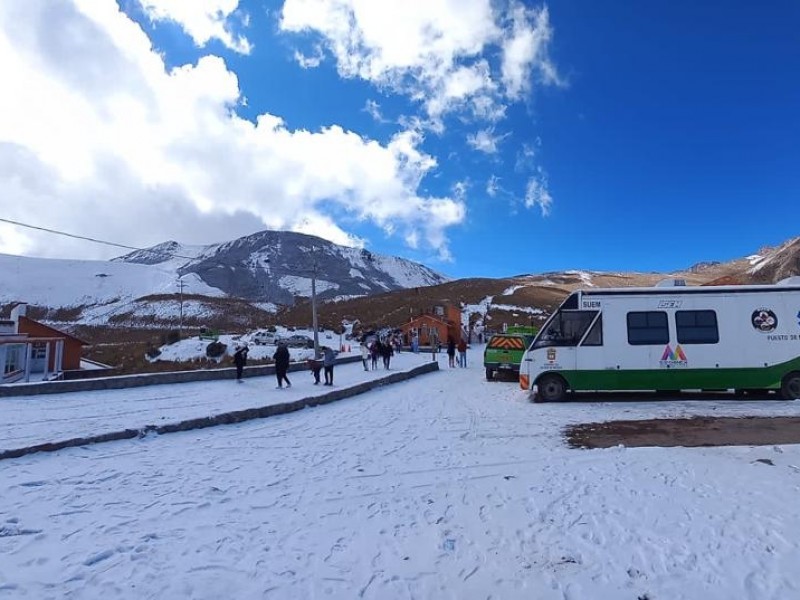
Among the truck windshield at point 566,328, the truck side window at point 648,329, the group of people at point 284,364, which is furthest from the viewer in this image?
the group of people at point 284,364

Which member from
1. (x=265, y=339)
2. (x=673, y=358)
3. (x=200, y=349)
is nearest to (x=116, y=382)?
(x=673, y=358)

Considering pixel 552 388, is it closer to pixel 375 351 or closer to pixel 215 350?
pixel 375 351

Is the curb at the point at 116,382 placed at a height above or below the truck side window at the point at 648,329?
below

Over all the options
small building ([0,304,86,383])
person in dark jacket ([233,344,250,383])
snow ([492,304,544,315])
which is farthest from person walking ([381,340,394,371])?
snow ([492,304,544,315])

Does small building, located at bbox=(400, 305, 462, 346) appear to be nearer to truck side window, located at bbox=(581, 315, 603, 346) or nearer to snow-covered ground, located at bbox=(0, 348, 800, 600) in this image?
truck side window, located at bbox=(581, 315, 603, 346)

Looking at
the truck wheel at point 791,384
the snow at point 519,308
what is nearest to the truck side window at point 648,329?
the truck wheel at point 791,384

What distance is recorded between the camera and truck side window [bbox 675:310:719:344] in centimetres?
1344

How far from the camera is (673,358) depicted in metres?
13.4

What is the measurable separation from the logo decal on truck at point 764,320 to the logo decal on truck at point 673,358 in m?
2.11

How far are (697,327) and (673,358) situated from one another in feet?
3.61

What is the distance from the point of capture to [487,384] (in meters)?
19.2

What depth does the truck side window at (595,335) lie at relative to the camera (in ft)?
44.9

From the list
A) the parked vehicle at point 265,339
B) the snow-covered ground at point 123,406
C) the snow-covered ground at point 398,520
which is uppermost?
the parked vehicle at point 265,339

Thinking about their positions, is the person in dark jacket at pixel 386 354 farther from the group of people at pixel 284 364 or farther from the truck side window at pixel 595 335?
the truck side window at pixel 595 335
